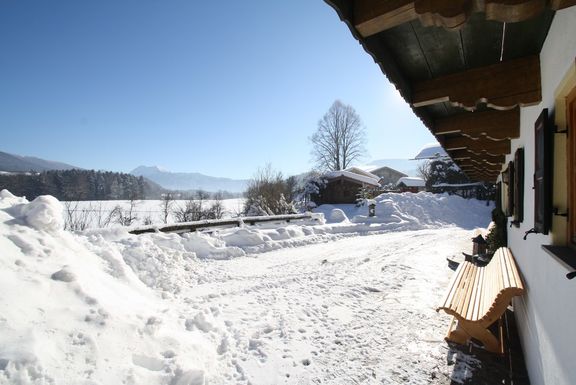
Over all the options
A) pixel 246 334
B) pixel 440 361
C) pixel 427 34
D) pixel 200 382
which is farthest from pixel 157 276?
pixel 427 34

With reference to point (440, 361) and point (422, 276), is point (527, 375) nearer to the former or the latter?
point (440, 361)

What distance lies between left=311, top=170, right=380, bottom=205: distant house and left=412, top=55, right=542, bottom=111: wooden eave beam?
79.5 feet

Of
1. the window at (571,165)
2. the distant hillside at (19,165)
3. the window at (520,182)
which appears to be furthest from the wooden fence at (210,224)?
the distant hillside at (19,165)

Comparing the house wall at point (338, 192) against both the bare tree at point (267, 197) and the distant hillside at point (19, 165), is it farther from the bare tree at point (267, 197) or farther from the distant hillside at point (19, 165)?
the distant hillside at point (19, 165)

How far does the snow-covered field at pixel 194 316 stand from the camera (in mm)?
2764

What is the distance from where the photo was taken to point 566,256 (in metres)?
1.88

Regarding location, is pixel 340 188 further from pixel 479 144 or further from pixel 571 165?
pixel 571 165

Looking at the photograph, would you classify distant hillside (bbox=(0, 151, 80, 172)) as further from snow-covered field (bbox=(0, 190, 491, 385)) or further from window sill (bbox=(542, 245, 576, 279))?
window sill (bbox=(542, 245, 576, 279))

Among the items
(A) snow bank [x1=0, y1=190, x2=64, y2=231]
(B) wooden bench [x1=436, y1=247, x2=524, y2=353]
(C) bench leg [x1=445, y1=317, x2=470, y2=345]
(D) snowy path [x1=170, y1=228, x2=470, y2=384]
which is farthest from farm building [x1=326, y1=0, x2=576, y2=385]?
(A) snow bank [x1=0, y1=190, x2=64, y2=231]

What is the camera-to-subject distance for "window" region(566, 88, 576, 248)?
1985mm

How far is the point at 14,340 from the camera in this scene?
2.46m

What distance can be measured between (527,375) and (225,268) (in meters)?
6.08

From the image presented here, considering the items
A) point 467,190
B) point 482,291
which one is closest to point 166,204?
point 482,291

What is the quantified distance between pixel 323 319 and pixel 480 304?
226 centimetres
